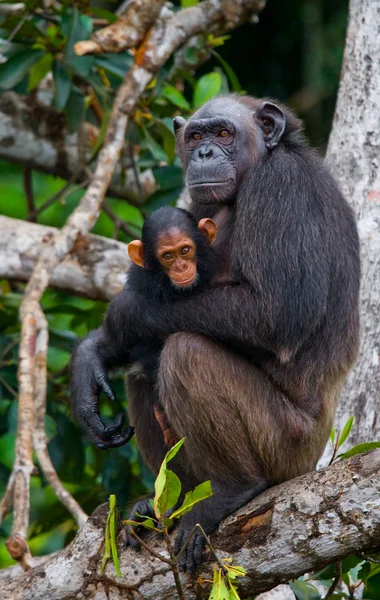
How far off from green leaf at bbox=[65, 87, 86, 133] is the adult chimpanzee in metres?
2.49

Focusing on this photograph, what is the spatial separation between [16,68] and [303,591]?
4.46m

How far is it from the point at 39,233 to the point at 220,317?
9.58ft

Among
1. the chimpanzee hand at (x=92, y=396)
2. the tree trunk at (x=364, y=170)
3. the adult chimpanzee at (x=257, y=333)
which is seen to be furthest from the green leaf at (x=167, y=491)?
the tree trunk at (x=364, y=170)

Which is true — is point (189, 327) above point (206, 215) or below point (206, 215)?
below

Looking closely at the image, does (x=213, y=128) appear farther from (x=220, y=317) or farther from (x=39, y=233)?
(x=39, y=233)

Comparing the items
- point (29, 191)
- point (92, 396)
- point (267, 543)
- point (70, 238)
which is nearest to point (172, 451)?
point (267, 543)

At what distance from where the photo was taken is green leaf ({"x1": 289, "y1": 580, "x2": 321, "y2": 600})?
422 centimetres

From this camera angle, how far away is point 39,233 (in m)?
7.08

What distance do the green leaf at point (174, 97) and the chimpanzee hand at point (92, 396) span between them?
8.65 feet


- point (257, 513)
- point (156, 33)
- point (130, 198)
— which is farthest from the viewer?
point (130, 198)

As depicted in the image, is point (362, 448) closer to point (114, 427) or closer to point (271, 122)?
point (114, 427)

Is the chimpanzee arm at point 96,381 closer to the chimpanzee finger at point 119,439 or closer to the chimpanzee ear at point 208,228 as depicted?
the chimpanzee finger at point 119,439

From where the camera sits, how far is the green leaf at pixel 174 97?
23.4 ft

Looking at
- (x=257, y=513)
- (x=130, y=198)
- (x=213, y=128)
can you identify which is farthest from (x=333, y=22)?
(x=257, y=513)
